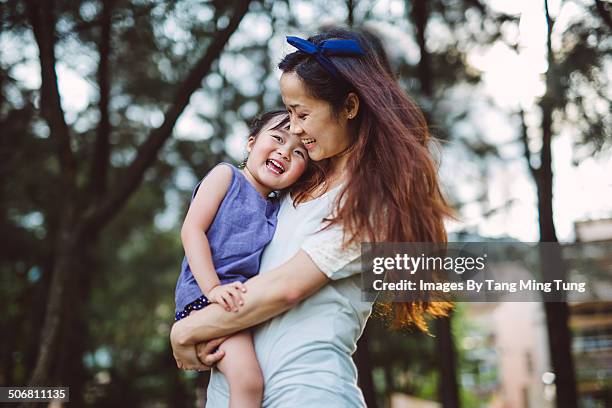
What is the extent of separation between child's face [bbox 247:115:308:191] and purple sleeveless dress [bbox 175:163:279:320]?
6cm

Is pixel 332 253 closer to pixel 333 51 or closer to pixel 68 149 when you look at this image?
pixel 333 51

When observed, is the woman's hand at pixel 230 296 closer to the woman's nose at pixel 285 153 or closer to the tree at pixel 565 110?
the woman's nose at pixel 285 153

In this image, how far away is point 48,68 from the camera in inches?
214

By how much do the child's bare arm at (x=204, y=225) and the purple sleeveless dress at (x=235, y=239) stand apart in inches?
0.9

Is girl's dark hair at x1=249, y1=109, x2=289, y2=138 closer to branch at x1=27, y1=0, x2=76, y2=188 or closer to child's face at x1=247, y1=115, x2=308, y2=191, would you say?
child's face at x1=247, y1=115, x2=308, y2=191

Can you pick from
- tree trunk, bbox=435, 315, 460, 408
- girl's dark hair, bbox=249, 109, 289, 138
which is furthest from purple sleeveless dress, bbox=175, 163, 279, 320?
tree trunk, bbox=435, 315, 460, 408

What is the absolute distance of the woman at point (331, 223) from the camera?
5.46ft

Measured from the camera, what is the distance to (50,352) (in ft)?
17.1

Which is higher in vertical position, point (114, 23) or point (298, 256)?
point (114, 23)

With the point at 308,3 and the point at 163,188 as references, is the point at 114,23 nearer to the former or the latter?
the point at 308,3

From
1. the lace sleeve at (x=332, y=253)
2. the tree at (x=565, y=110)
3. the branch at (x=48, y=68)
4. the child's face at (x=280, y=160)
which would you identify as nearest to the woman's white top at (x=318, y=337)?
the lace sleeve at (x=332, y=253)

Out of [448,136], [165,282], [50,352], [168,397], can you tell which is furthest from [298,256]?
[165,282]

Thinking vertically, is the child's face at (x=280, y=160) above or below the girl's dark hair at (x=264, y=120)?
below

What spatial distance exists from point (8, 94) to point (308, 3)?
3.26 metres
